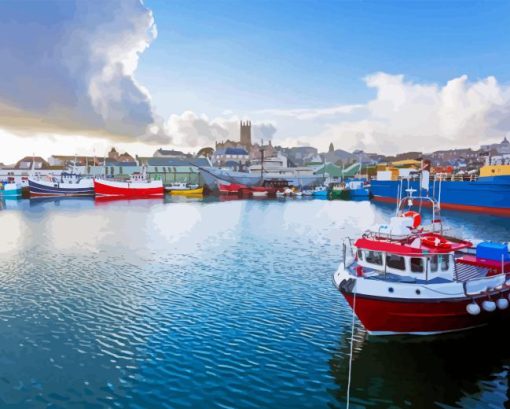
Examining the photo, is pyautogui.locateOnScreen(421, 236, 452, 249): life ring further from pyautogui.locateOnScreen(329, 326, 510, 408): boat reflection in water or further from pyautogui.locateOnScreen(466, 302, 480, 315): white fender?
pyautogui.locateOnScreen(329, 326, 510, 408): boat reflection in water

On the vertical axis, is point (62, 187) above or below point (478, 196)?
above

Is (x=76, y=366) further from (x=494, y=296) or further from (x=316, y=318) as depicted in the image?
(x=494, y=296)

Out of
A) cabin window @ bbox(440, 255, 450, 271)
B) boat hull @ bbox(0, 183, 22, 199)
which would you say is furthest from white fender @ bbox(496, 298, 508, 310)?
boat hull @ bbox(0, 183, 22, 199)

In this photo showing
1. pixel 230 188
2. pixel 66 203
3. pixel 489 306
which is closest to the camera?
pixel 489 306

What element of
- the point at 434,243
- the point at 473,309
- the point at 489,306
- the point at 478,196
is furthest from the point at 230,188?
the point at 473,309

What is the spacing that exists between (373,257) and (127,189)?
121m

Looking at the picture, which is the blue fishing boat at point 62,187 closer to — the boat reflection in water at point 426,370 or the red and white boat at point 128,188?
the red and white boat at point 128,188

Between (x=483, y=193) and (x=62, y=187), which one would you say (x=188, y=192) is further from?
(x=483, y=193)

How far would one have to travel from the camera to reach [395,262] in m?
19.7

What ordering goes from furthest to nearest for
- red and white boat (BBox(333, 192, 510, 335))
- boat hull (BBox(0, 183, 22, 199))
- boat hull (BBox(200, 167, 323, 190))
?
1. boat hull (BBox(200, 167, 323, 190))
2. boat hull (BBox(0, 183, 22, 199))
3. red and white boat (BBox(333, 192, 510, 335))

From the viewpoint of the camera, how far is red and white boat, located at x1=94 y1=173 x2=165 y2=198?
127188 mm

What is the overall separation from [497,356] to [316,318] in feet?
28.7

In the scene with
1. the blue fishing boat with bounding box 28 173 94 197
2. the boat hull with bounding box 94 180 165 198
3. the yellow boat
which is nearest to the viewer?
the boat hull with bounding box 94 180 165 198

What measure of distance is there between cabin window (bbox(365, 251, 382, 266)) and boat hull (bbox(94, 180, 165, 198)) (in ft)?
391
